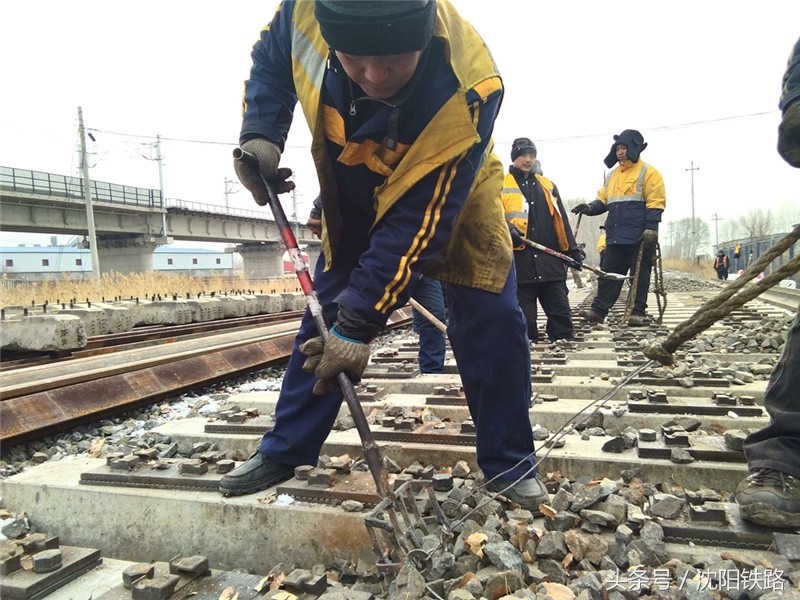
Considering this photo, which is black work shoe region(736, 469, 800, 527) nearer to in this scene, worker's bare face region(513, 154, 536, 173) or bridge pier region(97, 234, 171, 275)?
worker's bare face region(513, 154, 536, 173)

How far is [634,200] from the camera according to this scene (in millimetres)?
6660

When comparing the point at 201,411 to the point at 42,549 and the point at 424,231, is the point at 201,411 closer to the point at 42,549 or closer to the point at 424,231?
the point at 42,549

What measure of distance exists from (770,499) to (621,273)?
5811 mm

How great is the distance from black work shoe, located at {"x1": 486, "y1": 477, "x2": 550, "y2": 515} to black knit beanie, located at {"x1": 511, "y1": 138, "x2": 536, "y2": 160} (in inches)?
174

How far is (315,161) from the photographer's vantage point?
6.28 feet

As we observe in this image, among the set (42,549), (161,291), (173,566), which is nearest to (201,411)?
(42,549)

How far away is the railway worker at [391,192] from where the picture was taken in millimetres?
1681

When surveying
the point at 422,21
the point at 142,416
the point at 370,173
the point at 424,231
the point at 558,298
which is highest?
the point at 422,21

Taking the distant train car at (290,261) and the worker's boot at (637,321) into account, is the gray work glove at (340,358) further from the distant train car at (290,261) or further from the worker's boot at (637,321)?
the worker's boot at (637,321)

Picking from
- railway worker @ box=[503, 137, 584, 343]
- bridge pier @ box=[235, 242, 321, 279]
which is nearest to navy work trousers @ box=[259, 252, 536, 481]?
railway worker @ box=[503, 137, 584, 343]

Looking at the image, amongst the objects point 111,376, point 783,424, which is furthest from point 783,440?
point 111,376

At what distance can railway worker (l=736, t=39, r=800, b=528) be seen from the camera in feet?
5.61

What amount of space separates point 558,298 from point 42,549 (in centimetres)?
489

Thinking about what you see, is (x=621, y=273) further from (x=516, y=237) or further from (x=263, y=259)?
(x=263, y=259)
